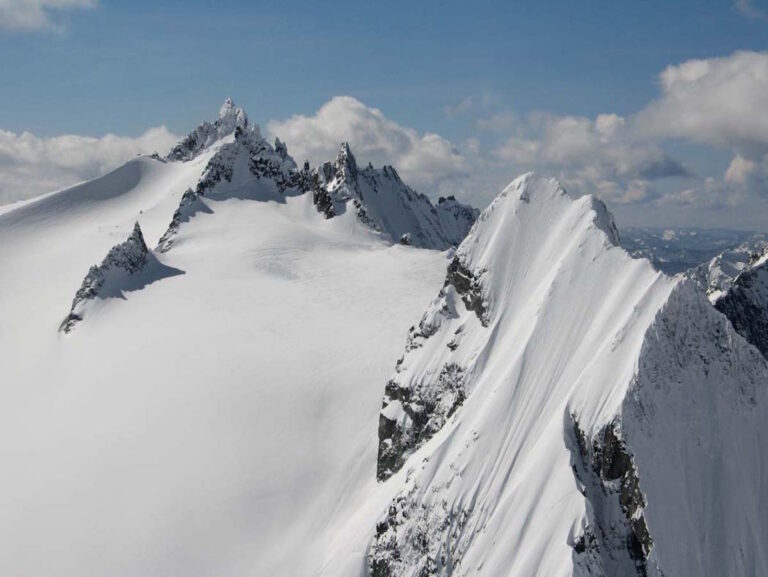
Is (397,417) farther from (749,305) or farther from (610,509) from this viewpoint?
(749,305)

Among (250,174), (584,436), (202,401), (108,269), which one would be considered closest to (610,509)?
(584,436)

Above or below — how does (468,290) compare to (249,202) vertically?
below

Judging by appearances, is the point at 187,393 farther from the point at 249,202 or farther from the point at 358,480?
the point at 249,202

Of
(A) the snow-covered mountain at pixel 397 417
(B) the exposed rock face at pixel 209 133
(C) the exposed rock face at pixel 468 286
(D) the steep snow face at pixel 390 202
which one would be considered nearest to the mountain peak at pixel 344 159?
(D) the steep snow face at pixel 390 202

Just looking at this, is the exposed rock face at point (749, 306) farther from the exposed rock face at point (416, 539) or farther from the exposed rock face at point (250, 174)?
the exposed rock face at point (250, 174)

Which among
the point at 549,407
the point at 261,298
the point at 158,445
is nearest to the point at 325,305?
the point at 261,298
